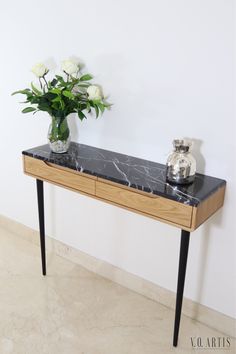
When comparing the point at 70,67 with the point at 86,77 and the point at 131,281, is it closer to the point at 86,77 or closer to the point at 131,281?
the point at 86,77

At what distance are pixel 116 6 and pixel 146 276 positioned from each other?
1.40 meters

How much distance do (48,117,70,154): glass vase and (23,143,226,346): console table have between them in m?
0.04

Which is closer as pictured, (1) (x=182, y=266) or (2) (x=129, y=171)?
(1) (x=182, y=266)

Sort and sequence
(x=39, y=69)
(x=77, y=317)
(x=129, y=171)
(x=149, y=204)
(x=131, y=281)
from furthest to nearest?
(x=131, y=281)
(x=77, y=317)
(x=39, y=69)
(x=129, y=171)
(x=149, y=204)

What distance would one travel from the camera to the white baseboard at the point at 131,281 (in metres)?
1.84

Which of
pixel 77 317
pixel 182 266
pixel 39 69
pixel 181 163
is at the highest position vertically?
pixel 39 69

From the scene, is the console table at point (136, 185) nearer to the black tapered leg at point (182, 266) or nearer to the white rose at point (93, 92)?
the black tapered leg at point (182, 266)

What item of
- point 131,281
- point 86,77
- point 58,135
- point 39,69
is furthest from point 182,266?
point 39,69

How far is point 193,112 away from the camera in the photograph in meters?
1.63

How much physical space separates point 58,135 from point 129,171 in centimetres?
44

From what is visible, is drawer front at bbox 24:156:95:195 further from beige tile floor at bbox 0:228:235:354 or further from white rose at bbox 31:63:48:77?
beige tile floor at bbox 0:228:235:354

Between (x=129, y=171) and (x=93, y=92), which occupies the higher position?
(x=93, y=92)

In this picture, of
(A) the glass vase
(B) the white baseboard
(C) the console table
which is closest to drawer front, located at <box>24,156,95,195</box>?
(C) the console table

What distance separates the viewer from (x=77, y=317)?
1.90 metres
